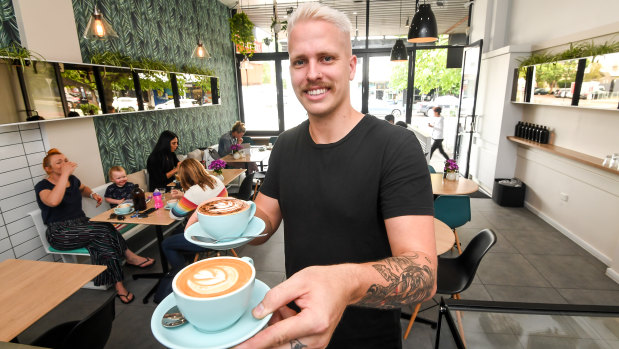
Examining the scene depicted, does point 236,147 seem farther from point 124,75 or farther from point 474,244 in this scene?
point 474,244

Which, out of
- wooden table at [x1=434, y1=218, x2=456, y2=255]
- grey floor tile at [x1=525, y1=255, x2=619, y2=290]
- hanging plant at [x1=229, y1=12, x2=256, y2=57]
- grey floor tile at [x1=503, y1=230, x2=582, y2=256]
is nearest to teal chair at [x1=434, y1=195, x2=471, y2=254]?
wooden table at [x1=434, y1=218, x2=456, y2=255]

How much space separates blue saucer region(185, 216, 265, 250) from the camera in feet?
2.51

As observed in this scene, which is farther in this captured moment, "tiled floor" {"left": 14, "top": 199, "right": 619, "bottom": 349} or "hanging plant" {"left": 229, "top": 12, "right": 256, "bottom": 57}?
"hanging plant" {"left": 229, "top": 12, "right": 256, "bottom": 57}

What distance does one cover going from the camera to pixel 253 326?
1.68 ft

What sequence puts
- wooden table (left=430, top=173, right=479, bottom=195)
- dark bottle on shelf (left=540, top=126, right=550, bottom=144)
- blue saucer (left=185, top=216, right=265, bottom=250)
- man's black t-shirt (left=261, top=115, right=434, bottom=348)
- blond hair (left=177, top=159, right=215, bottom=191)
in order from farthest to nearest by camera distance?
dark bottle on shelf (left=540, top=126, right=550, bottom=144)
wooden table (left=430, top=173, right=479, bottom=195)
blond hair (left=177, top=159, right=215, bottom=191)
man's black t-shirt (left=261, top=115, right=434, bottom=348)
blue saucer (left=185, top=216, right=265, bottom=250)

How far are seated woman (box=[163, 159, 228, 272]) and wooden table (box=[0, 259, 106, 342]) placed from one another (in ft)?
3.17

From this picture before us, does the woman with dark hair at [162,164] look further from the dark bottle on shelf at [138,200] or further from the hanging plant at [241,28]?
the hanging plant at [241,28]

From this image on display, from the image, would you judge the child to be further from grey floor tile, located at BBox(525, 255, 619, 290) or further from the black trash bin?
the black trash bin

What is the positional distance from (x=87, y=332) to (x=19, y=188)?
2.35m

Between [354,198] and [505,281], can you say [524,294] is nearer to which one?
[505,281]

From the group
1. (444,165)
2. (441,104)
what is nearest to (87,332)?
(444,165)

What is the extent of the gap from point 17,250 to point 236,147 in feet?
10.7

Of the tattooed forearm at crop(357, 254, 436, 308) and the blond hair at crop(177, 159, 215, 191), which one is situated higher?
the tattooed forearm at crop(357, 254, 436, 308)

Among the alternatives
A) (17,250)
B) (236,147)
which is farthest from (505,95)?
(17,250)
